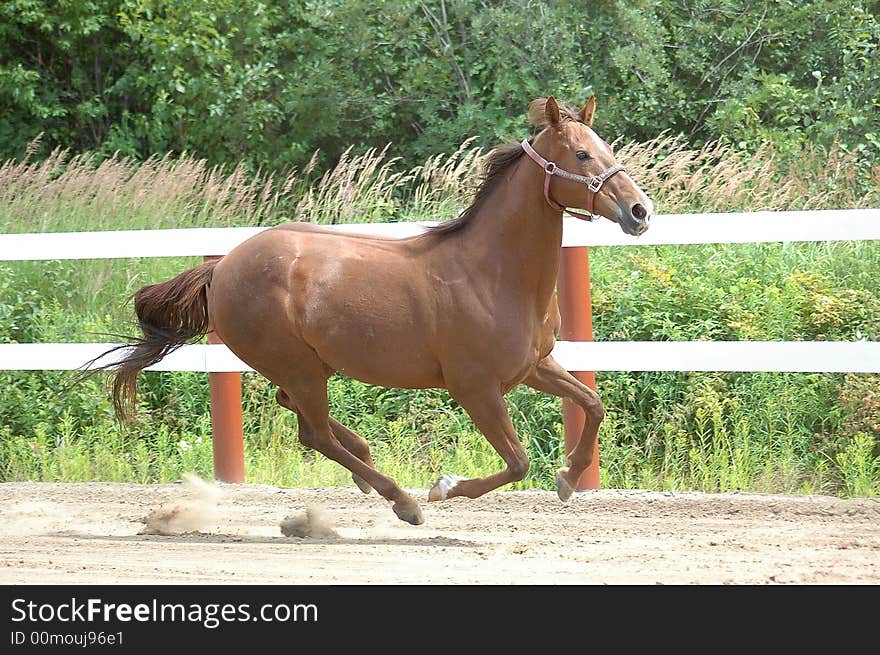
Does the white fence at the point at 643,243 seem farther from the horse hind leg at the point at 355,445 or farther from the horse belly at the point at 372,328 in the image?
the horse hind leg at the point at 355,445

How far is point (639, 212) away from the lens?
4926 mm

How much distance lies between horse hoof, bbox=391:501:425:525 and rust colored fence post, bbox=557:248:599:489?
128 cm

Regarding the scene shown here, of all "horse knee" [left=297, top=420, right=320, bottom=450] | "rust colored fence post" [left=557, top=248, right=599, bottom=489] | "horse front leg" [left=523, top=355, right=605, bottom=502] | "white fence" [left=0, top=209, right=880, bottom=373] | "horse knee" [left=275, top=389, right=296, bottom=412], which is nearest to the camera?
"horse front leg" [left=523, top=355, right=605, bottom=502]

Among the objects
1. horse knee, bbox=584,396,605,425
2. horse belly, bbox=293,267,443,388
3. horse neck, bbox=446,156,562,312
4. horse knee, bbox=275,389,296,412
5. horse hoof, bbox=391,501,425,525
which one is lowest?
horse hoof, bbox=391,501,425,525

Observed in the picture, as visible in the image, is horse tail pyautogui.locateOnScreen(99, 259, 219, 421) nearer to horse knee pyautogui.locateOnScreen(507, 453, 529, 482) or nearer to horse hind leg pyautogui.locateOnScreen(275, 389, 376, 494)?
horse hind leg pyautogui.locateOnScreen(275, 389, 376, 494)

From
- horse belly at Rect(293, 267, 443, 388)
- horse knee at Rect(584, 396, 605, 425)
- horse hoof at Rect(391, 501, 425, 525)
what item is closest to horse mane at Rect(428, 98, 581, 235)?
horse belly at Rect(293, 267, 443, 388)

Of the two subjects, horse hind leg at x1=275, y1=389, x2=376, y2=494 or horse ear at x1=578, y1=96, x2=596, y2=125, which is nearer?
horse ear at x1=578, y1=96, x2=596, y2=125

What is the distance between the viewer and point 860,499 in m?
6.08

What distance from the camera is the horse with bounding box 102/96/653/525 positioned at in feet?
17.3

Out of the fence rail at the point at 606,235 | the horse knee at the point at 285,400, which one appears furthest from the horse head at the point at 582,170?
the horse knee at the point at 285,400

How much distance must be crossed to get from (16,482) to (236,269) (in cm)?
282

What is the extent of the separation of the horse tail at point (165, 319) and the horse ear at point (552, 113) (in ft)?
6.31

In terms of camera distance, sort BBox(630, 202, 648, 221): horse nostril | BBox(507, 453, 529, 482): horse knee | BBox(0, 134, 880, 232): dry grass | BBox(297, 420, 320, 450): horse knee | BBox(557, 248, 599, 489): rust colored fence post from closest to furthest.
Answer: BBox(630, 202, 648, 221): horse nostril → BBox(507, 453, 529, 482): horse knee → BBox(297, 420, 320, 450): horse knee → BBox(557, 248, 599, 489): rust colored fence post → BBox(0, 134, 880, 232): dry grass

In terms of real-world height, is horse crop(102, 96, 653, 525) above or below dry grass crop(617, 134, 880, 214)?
below
